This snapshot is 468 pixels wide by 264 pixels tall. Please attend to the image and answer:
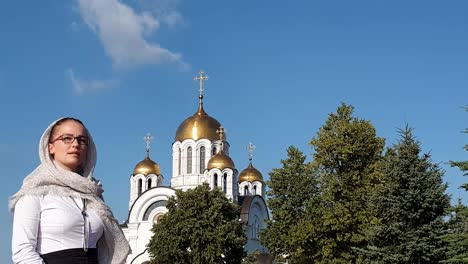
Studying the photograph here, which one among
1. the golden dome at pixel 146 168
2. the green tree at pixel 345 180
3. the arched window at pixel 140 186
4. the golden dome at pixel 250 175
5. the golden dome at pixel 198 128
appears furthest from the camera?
the golden dome at pixel 250 175

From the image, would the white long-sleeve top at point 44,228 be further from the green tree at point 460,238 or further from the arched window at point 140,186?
the arched window at point 140,186

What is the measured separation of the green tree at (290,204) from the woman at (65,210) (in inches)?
848

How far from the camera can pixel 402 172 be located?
1975cm

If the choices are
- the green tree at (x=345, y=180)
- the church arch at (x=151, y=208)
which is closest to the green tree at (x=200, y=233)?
the green tree at (x=345, y=180)

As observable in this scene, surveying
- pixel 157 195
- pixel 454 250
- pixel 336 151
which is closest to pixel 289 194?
pixel 336 151

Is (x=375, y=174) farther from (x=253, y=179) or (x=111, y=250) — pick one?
(x=253, y=179)

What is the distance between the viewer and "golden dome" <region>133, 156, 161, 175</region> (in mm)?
45562

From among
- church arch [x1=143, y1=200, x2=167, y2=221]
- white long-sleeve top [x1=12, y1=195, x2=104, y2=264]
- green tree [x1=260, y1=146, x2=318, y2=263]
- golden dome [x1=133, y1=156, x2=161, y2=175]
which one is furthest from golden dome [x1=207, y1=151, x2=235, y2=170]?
white long-sleeve top [x1=12, y1=195, x2=104, y2=264]

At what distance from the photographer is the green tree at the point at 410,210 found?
61.6 feet

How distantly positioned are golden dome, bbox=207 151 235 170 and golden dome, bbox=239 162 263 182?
8406 mm

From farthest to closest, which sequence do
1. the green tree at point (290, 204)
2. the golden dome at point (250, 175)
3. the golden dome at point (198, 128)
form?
1. the golden dome at point (250, 175)
2. the golden dome at point (198, 128)
3. the green tree at point (290, 204)

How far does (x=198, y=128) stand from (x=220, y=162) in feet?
14.2

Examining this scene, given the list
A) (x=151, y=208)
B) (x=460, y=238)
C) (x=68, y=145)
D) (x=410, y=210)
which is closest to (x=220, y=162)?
(x=151, y=208)

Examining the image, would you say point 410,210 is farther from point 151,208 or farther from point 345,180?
point 151,208
